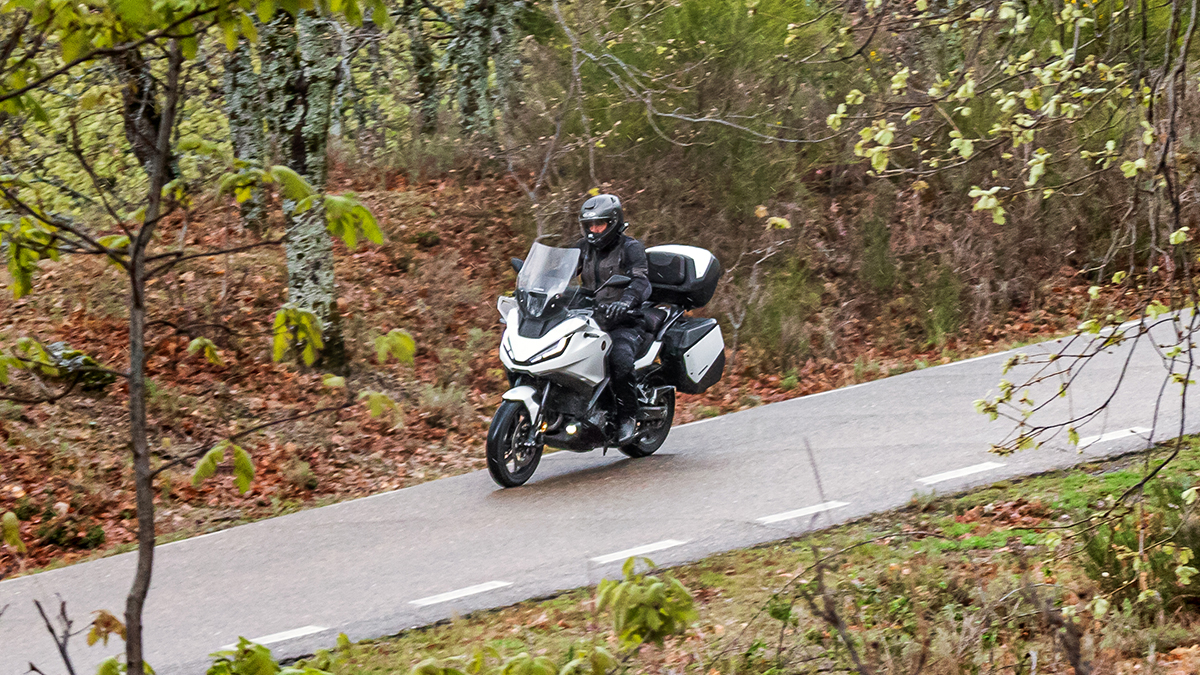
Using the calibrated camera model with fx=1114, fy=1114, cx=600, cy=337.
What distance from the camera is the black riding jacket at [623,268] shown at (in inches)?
352

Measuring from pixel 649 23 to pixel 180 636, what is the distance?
38.8 feet

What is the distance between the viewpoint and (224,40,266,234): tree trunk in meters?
16.2

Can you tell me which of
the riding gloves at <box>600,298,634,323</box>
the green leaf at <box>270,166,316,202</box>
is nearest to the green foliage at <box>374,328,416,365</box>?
the green leaf at <box>270,166,316,202</box>

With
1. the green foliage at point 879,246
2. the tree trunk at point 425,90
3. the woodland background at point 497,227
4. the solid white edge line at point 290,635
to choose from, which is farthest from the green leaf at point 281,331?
the tree trunk at point 425,90

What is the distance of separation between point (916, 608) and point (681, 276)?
201 inches

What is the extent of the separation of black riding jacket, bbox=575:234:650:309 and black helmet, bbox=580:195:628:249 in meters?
0.09

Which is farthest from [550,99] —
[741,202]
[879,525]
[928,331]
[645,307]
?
[879,525]

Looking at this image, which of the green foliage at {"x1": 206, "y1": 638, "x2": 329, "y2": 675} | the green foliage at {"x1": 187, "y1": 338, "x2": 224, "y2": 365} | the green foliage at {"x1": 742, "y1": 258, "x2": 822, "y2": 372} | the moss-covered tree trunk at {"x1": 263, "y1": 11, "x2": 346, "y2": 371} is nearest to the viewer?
the green foliage at {"x1": 206, "y1": 638, "x2": 329, "y2": 675}

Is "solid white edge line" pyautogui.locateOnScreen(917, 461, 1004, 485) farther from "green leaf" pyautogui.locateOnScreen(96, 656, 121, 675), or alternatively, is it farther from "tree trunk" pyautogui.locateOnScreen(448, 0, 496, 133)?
"tree trunk" pyautogui.locateOnScreen(448, 0, 496, 133)

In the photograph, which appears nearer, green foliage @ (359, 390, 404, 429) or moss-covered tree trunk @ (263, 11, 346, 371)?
green foliage @ (359, 390, 404, 429)

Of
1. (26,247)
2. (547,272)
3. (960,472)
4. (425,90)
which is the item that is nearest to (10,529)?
(26,247)

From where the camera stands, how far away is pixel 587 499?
28.0ft

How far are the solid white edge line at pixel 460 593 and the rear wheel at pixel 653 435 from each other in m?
2.95

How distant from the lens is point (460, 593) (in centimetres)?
673
